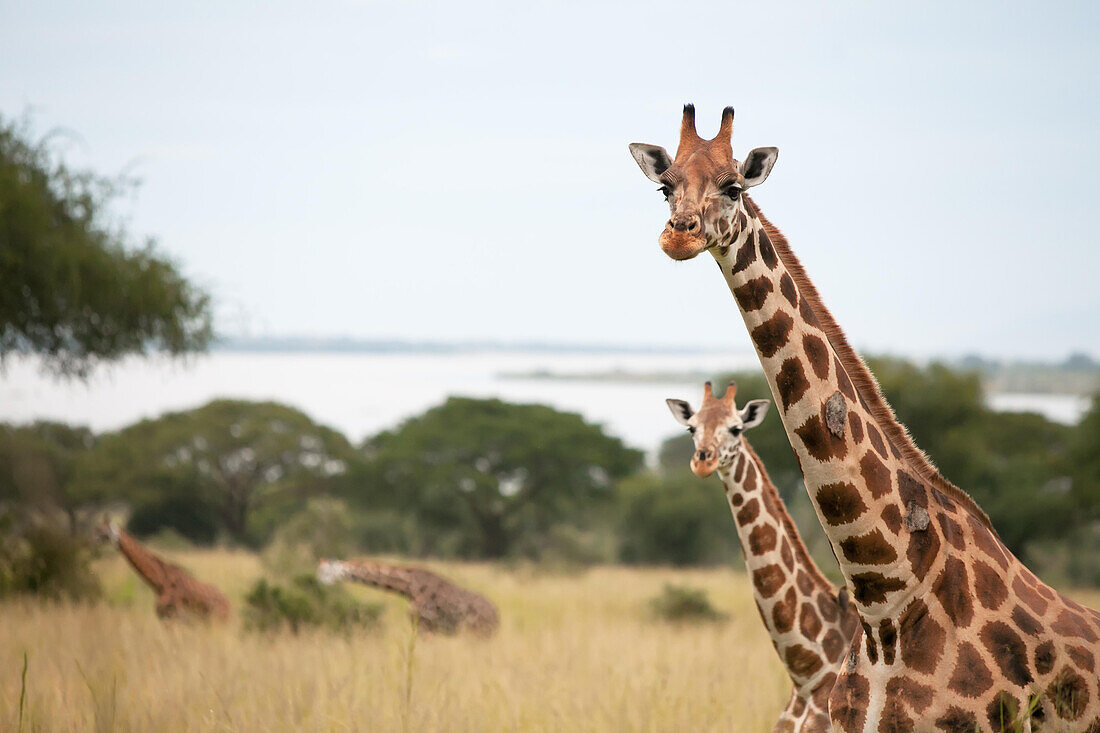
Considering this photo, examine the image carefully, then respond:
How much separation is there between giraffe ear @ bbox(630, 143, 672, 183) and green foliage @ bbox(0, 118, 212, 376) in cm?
1030

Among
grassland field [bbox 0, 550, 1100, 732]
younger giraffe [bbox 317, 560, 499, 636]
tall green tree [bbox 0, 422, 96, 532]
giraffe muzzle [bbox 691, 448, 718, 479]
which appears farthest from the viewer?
tall green tree [bbox 0, 422, 96, 532]

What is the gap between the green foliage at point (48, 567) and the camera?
34.3 ft

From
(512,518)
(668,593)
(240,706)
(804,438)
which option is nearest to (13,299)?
(240,706)

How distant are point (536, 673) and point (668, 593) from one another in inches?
230

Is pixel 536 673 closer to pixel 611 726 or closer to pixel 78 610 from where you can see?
pixel 611 726

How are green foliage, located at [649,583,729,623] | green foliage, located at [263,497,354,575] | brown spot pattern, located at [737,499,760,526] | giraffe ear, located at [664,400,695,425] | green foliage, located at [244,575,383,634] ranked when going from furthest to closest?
green foliage, located at [263,497,354,575] < green foliage, located at [649,583,729,623] < green foliage, located at [244,575,383,634] < giraffe ear, located at [664,400,695,425] < brown spot pattern, located at [737,499,760,526]

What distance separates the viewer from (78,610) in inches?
376

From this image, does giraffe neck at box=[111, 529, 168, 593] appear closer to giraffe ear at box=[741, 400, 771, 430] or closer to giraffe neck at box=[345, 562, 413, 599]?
giraffe neck at box=[345, 562, 413, 599]

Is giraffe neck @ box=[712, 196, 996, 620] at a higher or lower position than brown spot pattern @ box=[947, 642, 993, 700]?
higher

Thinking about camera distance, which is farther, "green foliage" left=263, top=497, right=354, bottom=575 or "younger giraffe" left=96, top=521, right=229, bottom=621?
"green foliage" left=263, top=497, right=354, bottom=575

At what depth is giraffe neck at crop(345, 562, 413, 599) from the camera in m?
9.41

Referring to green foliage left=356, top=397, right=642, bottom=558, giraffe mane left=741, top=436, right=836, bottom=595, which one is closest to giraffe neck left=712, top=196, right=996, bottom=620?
giraffe mane left=741, top=436, right=836, bottom=595

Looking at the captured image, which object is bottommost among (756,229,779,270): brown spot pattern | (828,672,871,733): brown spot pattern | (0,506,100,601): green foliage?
(0,506,100,601): green foliage

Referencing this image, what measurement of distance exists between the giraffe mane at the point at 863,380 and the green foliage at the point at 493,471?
20262 millimetres
